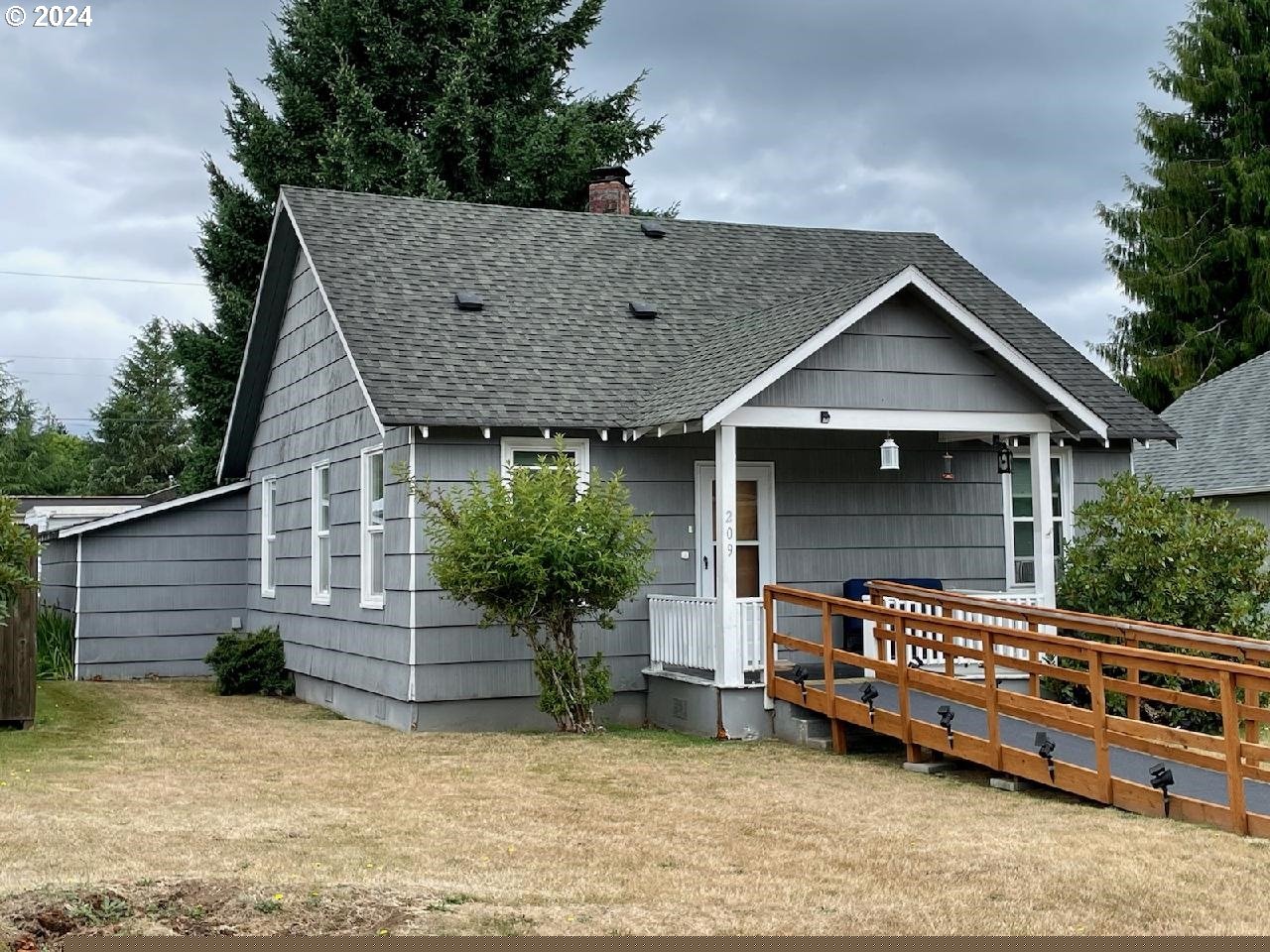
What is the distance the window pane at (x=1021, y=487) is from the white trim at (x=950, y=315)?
2739 mm

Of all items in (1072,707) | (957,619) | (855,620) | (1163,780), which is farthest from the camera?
(855,620)

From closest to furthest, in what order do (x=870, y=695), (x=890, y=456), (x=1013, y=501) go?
(x=870, y=695) → (x=890, y=456) → (x=1013, y=501)

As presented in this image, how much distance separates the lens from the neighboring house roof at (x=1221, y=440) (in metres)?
21.4

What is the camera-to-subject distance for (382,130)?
26281 mm

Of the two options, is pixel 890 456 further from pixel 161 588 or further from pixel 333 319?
pixel 161 588

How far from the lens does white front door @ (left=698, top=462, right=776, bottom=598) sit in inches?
549

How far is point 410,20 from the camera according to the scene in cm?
2725

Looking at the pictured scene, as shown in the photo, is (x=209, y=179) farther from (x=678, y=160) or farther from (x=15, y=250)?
(x=15, y=250)

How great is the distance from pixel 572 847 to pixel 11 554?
678cm

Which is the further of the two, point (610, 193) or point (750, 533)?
point (610, 193)

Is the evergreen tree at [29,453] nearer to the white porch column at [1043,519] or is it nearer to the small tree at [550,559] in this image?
the small tree at [550,559]

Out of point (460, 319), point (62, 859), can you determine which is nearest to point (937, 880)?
point (62, 859)

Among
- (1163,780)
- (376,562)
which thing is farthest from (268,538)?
(1163,780)

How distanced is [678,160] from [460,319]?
1767cm
